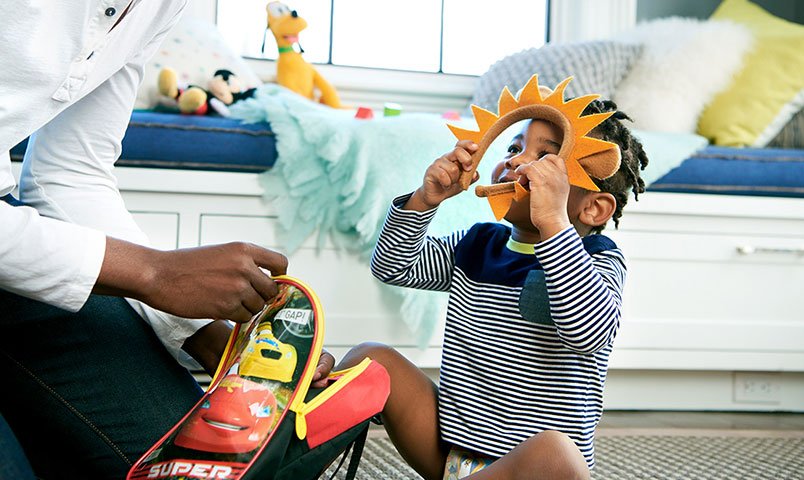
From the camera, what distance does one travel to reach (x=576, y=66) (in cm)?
208

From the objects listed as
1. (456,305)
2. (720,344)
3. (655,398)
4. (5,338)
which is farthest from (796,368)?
(5,338)

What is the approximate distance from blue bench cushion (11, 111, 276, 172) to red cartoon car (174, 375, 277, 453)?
932mm

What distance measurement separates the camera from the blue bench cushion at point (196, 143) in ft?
5.57

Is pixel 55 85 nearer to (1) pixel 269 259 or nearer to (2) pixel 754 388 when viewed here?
(1) pixel 269 259

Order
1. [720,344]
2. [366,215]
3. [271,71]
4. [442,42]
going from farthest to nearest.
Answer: [442,42], [271,71], [720,344], [366,215]

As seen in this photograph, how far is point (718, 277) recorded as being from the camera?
77.4 inches

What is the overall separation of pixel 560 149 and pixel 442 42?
5.19 feet

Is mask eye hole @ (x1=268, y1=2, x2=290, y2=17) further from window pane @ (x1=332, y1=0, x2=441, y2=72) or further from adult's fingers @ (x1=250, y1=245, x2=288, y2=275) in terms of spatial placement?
adult's fingers @ (x1=250, y1=245, x2=288, y2=275)

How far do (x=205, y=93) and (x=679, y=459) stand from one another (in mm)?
1195

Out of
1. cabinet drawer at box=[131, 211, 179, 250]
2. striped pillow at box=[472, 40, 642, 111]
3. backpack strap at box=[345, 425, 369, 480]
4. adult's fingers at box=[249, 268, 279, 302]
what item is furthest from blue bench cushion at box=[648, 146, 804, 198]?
adult's fingers at box=[249, 268, 279, 302]

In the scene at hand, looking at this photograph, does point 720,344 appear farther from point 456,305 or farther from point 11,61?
point 11,61

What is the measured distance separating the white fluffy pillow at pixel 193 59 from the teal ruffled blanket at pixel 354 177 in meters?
0.31

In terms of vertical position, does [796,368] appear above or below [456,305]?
below

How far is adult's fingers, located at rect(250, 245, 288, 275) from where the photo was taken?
0.87 metres
